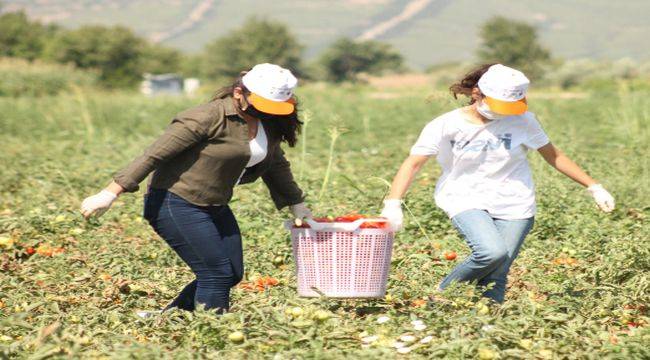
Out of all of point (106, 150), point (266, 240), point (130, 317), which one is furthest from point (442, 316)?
point (106, 150)

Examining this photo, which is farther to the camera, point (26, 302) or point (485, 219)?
point (26, 302)

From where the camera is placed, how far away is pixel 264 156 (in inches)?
195

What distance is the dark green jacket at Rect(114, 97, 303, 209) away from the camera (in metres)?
4.72

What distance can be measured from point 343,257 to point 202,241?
0.68 m

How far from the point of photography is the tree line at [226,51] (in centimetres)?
9403

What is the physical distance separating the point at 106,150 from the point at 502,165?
33.1 feet

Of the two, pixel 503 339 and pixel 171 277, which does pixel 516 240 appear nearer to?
pixel 503 339

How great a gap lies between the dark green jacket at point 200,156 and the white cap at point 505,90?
3.41ft

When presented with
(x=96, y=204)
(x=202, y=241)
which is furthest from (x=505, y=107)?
(x=96, y=204)

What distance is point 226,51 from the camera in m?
118

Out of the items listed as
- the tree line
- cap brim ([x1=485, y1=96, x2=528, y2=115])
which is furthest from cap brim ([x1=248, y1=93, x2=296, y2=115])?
the tree line

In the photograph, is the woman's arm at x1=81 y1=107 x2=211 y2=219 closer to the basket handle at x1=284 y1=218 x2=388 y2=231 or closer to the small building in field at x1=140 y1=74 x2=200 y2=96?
the basket handle at x1=284 y1=218 x2=388 y2=231

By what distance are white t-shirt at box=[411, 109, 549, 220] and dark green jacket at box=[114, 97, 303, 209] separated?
0.83 metres

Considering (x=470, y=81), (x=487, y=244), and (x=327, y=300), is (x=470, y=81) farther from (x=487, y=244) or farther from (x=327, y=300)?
(x=327, y=300)
